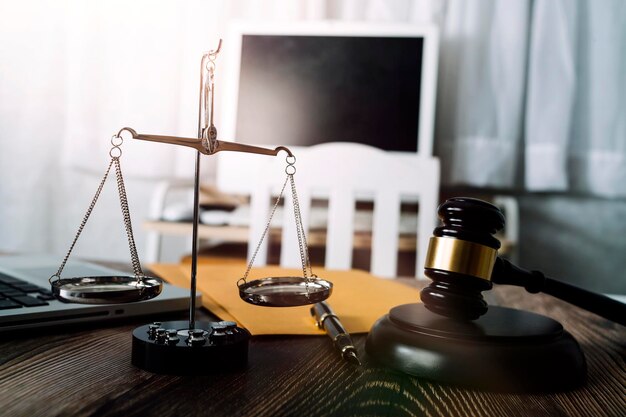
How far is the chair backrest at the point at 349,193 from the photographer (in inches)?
67.2

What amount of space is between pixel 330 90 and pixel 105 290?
161 centimetres

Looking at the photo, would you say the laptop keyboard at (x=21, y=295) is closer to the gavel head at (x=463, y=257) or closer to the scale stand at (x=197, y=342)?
the scale stand at (x=197, y=342)

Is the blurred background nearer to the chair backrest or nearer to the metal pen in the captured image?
the chair backrest

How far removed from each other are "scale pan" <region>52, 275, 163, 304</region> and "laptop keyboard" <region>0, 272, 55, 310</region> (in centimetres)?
10

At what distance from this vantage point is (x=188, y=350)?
41cm

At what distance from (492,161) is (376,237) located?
21.8 inches

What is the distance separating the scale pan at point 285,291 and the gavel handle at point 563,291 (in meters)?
0.14

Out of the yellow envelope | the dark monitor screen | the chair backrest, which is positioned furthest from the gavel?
the dark monitor screen

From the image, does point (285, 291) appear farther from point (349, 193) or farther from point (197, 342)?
point (349, 193)

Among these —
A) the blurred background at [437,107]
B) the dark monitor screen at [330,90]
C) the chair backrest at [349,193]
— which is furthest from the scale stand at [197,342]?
the blurred background at [437,107]

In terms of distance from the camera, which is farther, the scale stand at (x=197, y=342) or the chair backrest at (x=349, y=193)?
the chair backrest at (x=349, y=193)

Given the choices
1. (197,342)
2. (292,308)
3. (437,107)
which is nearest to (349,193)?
(437,107)

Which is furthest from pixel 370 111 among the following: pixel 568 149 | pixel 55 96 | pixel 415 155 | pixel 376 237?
pixel 55 96

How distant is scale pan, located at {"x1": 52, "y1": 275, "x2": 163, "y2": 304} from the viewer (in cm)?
40
